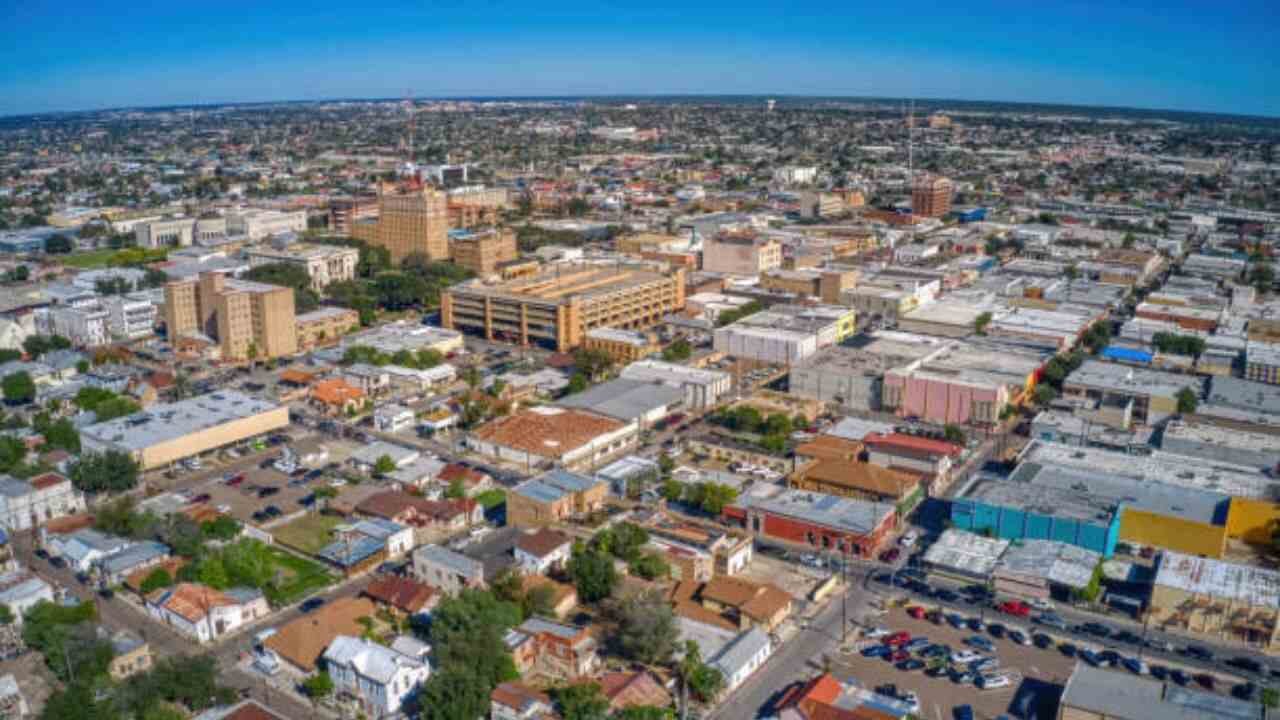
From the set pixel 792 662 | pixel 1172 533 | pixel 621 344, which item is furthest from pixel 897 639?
pixel 621 344

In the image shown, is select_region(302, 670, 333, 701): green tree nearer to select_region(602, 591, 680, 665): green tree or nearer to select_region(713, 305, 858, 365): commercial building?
select_region(602, 591, 680, 665): green tree

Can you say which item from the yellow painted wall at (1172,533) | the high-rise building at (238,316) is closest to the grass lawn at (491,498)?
the yellow painted wall at (1172,533)

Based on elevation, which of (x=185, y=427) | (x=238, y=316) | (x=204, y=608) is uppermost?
(x=238, y=316)

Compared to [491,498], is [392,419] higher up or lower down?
higher up

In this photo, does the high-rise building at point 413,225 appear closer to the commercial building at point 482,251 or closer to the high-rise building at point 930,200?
the commercial building at point 482,251

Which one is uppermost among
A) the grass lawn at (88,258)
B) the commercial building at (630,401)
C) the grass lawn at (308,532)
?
the grass lawn at (88,258)

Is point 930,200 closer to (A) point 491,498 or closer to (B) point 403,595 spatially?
(A) point 491,498

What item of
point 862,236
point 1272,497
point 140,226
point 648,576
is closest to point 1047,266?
point 862,236
